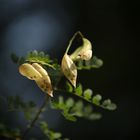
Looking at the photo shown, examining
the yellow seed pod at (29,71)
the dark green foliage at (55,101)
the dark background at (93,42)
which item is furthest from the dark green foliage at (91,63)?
the dark background at (93,42)

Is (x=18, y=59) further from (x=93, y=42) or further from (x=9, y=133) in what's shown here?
(x=93, y=42)

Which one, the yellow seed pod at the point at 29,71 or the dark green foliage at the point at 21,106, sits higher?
the yellow seed pod at the point at 29,71

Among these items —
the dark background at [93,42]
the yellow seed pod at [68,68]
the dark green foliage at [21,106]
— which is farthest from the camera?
the dark background at [93,42]

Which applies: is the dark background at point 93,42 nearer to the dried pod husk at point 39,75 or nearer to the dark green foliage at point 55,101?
the dark green foliage at point 55,101

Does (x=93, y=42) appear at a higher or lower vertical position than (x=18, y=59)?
higher

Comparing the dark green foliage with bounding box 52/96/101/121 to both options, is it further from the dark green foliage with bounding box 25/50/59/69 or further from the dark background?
the dark background

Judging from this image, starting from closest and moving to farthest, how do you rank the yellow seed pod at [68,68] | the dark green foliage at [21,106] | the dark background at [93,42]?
the yellow seed pod at [68,68], the dark green foliage at [21,106], the dark background at [93,42]

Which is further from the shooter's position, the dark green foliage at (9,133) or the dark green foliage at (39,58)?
the dark green foliage at (9,133)

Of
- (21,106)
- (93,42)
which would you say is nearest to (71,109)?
(21,106)
